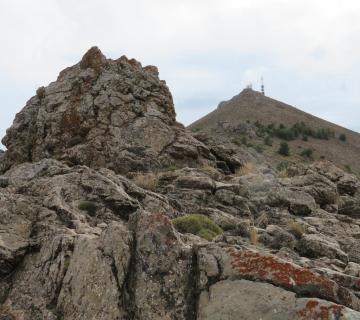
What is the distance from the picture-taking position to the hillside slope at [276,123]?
74.4 m

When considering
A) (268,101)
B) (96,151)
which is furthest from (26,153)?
(268,101)

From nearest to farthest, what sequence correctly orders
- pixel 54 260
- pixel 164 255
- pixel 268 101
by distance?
pixel 164 255 < pixel 54 260 < pixel 268 101

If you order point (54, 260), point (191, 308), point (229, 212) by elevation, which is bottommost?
point (191, 308)

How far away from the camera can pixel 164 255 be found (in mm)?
9648

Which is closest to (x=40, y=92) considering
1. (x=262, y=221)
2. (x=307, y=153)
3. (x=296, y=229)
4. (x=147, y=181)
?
(x=147, y=181)

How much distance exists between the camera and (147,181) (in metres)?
19.7

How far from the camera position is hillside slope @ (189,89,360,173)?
7443 centimetres

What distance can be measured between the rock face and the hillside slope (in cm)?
3615

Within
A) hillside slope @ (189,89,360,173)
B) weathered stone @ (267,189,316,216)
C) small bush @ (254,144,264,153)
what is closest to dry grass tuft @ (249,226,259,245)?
weathered stone @ (267,189,316,216)

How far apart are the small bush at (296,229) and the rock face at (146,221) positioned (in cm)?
6

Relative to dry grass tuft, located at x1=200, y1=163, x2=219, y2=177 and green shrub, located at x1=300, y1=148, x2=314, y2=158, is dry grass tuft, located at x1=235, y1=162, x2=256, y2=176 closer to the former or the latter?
dry grass tuft, located at x1=200, y1=163, x2=219, y2=177

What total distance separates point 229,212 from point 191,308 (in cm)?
918

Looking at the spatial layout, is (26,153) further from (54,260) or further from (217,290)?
(217,290)

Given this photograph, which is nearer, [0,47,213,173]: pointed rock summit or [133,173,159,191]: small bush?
[133,173,159,191]: small bush
